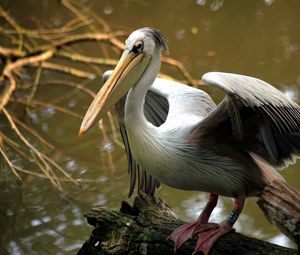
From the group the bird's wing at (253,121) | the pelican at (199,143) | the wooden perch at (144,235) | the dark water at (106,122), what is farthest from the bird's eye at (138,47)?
the dark water at (106,122)

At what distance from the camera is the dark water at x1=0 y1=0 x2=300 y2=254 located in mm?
4297

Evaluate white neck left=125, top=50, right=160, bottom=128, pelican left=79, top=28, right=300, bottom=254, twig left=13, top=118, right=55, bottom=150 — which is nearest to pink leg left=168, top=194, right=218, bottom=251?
pelican left=79, top=28, right=300, bottom=254

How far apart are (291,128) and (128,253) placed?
0.84 m

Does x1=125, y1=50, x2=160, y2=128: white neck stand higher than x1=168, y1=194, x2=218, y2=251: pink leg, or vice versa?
x1=125, y1=50, x2=160, y2=128: white neck

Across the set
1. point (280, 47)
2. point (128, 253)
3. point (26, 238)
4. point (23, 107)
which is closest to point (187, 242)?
point (128, 253)

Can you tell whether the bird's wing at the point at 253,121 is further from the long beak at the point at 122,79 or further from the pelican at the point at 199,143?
the long beak at the point at 122,79

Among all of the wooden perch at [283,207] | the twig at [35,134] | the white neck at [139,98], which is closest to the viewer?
the wooden perch at [283,207]

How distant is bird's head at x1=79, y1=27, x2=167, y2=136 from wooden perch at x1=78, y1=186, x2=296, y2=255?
1.57 feet

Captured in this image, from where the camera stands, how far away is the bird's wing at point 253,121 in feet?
8.03

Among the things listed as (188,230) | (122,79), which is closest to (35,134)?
(122,79)

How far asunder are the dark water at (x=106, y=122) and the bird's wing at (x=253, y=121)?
4.62 feet

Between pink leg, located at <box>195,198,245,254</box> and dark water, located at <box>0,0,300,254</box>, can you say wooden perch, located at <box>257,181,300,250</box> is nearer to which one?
pink leg, located at <box>195,198,245,254</box>

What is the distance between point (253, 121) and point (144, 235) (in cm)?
65

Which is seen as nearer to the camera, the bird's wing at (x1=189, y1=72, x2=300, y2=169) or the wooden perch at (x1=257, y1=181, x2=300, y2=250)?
the wooden perch at (x1=257, y1=181, x2=300, y2=250)
